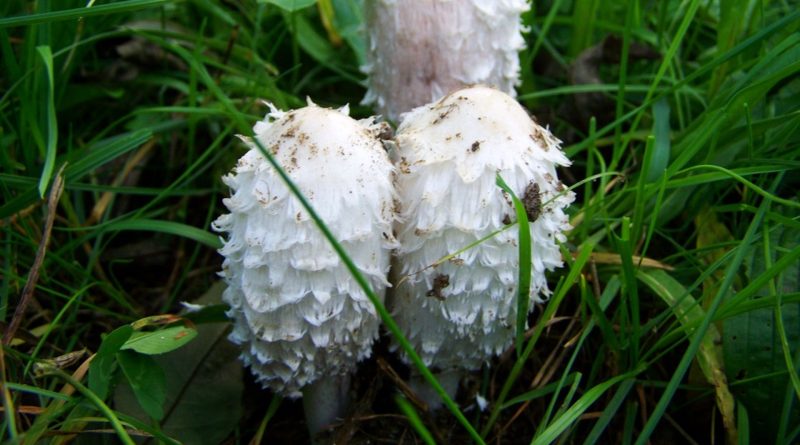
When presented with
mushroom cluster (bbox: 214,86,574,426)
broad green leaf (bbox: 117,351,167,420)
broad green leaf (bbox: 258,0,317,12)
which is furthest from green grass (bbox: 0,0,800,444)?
broad green leaf (bbox: 258,0,317,12)

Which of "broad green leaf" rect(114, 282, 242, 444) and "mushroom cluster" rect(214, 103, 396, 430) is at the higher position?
"mushroom cluster" rect(214, 103, 396, 430)

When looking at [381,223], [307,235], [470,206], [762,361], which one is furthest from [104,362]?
[762,361]

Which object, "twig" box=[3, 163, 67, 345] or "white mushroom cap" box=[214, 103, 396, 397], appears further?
"twig" box=[3, 163, 67, 345]

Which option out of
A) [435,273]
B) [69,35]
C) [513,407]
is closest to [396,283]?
[435,273]

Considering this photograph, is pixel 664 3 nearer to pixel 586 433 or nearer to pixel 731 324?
pixel 731 324

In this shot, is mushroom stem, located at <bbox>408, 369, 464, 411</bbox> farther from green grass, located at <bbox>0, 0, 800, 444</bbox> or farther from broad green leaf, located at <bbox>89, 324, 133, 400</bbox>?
broad green leaf, located at <bbox>89, 324, 133, 400</bbox>
